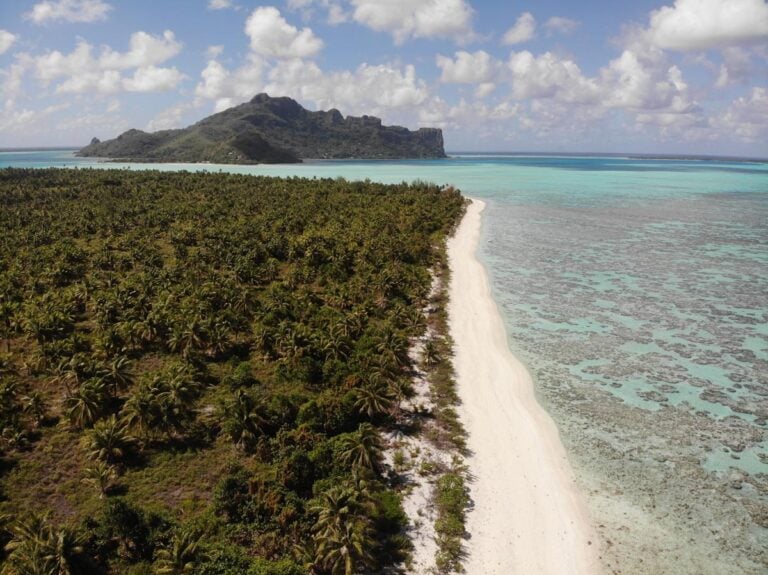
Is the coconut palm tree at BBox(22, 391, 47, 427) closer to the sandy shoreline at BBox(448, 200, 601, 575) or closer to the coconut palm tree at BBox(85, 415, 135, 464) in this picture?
the coconut palm tree at BBox(85, 415, 135, 464)

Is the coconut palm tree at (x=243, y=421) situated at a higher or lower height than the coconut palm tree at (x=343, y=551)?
higher

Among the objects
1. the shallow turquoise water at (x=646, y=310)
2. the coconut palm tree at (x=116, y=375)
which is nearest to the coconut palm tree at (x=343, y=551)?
the coconut palm tree at (x=116, y=375)

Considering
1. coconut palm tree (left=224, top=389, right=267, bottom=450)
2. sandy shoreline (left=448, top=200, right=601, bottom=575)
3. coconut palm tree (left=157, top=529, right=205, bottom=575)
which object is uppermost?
coconut palm tree (left=224, top=389, right=267, bottom=450)

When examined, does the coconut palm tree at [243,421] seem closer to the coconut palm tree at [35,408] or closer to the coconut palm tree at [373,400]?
the coconut palm tree at [373,400]

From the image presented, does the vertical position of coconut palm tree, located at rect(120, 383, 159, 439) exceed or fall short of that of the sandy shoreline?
it exceeds it

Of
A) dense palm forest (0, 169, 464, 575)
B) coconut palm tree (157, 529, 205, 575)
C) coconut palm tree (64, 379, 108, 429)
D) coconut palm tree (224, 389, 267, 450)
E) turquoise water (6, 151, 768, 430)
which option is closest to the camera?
coconut palm tree (157, 529, 205, 575)

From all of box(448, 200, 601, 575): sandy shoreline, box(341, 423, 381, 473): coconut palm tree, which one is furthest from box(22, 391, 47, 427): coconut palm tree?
box(448, 200, 601, 575): sandy shoreline

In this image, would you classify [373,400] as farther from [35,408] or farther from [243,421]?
[35,408]
